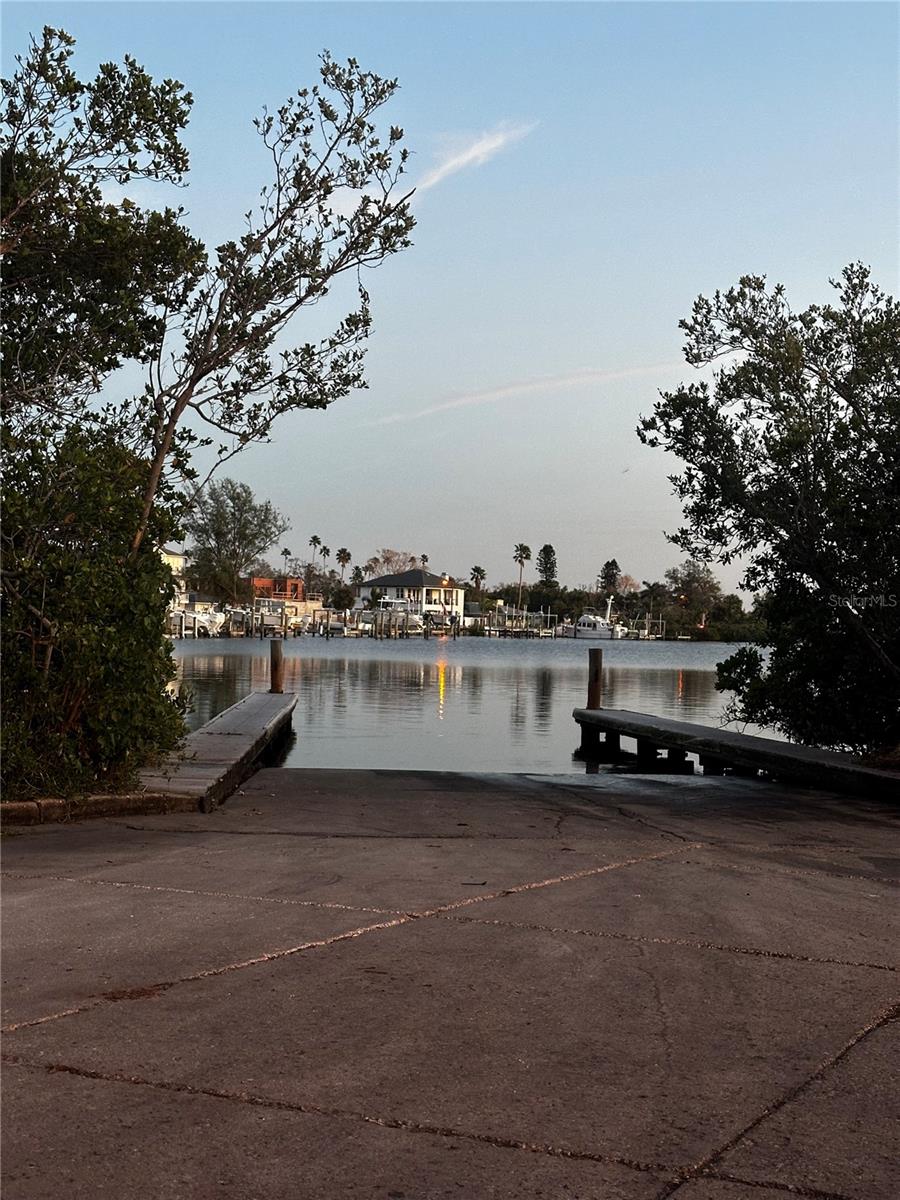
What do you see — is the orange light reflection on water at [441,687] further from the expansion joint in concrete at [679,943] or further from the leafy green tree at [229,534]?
the leafy green tree at [229,534]

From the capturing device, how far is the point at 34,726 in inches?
445

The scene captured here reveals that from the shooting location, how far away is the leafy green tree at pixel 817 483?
15.9m

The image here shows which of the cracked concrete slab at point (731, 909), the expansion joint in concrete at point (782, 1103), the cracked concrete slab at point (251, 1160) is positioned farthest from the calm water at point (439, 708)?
the cracked concrete slab at point (251, 1160)

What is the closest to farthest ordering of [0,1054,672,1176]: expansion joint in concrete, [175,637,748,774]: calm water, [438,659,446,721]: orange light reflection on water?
1. [0,1054,672,1176]: expansion joint in concrete
2. [175,637,748,774]: calm water
3. [438,659,446,721]: orange light reflection on water

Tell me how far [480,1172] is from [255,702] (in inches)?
950

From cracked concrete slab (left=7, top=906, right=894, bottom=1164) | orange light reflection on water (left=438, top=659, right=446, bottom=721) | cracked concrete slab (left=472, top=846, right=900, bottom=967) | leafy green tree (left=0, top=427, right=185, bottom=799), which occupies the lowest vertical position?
orange light reflection on water (left=438, top=659, right=446, bottom=721)

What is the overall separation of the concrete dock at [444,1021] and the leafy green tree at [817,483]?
659 centimetres

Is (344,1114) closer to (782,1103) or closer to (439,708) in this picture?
(782,1103)

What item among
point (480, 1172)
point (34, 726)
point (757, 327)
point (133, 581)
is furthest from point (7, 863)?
point (757, 327)

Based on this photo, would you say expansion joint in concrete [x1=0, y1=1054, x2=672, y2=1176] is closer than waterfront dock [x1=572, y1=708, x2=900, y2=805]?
Yes

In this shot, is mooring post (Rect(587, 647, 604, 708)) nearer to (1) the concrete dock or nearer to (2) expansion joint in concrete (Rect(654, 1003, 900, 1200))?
(1) the concrete dock

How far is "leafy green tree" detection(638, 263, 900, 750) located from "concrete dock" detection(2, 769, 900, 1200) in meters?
6.59

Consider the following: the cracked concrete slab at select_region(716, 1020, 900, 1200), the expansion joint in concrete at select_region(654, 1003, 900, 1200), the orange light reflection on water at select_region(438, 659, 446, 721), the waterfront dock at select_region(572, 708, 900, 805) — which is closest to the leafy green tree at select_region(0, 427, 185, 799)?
the expansion joint in concrete at select_region(654, 1003, 900, 1200)

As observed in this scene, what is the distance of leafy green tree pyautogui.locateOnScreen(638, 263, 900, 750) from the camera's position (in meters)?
15.9
